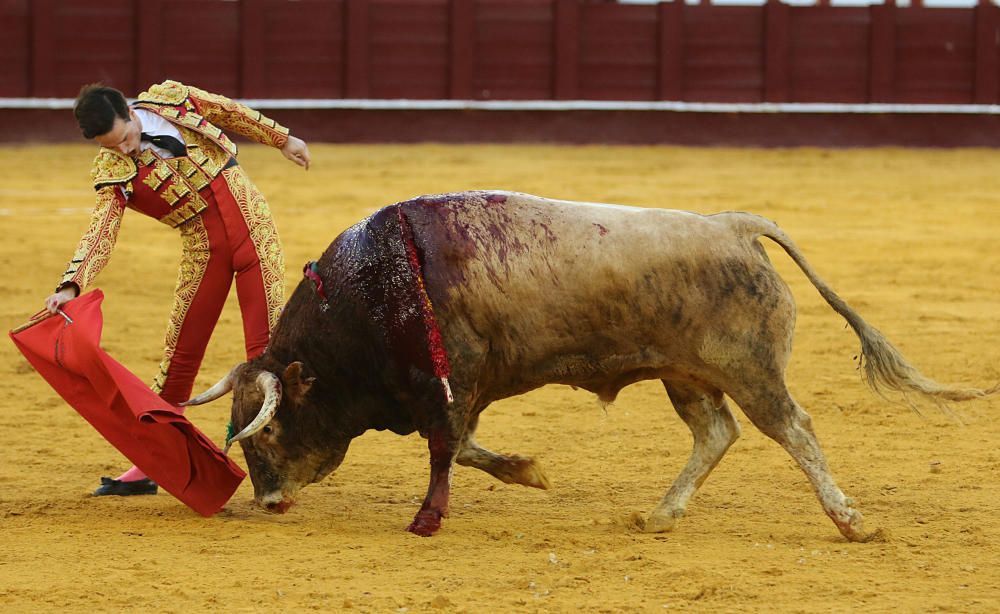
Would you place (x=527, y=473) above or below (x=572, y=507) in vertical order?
above

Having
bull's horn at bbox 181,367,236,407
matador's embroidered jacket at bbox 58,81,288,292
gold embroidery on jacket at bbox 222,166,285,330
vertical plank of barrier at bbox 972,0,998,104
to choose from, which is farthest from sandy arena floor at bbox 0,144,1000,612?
vertical plank of barrier at bbox 972,0,998,104

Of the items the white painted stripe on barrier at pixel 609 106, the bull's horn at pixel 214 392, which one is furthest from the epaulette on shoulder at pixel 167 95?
the white painted stripe on barrier at pixel 609 106

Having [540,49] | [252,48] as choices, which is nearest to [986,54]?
[540,49]

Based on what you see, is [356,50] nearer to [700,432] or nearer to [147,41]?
[147,41]

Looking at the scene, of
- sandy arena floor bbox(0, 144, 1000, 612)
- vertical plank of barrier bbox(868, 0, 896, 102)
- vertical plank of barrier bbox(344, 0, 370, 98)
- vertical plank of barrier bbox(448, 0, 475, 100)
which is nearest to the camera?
sandy arena floor bbox(0, 144, 1000, 612)

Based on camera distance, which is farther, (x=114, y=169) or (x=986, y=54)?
(x=986, y=54)

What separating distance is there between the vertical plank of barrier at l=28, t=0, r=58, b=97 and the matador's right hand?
9.77m

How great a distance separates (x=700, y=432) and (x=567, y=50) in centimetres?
1003

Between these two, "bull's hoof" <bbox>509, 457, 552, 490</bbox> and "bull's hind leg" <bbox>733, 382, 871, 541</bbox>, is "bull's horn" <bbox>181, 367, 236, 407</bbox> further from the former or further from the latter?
"bull's hind leg" <bbox>733, 382, 871, 541</bbox>

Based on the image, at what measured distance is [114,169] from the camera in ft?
12.5

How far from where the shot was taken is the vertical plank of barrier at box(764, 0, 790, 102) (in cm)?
1358

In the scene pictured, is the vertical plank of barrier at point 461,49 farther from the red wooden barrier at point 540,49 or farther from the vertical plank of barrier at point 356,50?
the vertical plank of barrier at point 356,50

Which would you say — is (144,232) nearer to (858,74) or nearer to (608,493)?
(608,493)

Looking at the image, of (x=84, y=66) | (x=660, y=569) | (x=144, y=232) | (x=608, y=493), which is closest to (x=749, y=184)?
(x=144, y=232)
